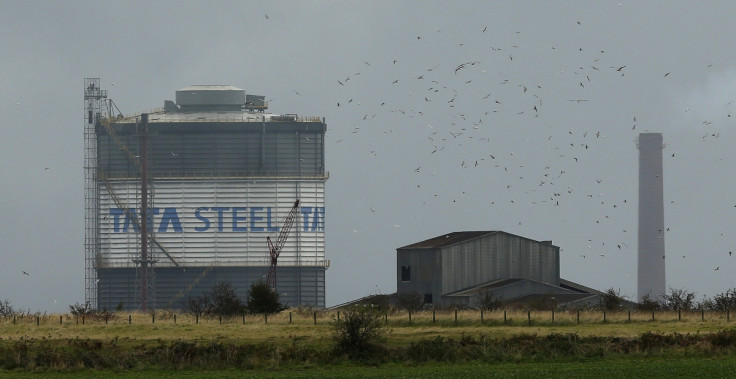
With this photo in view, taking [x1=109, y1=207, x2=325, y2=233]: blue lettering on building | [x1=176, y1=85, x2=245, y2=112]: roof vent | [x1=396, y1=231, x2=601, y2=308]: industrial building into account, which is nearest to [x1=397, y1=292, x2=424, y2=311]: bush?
[x1=396, y1=231, x2=601, y2=308]: industrial building

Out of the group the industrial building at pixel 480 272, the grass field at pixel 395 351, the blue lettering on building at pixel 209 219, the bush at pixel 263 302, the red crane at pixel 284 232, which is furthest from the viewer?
the blue lettering on building at pixel 209 219

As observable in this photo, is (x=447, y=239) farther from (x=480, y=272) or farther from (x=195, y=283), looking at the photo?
(x=195, y=283)

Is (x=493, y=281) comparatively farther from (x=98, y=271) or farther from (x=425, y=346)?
(x=425, y=346)

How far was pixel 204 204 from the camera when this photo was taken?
183 metres

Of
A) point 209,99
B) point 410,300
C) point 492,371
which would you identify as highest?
point 209,99

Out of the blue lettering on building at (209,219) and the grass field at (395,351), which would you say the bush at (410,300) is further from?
the blue lettering on building at (209,219)

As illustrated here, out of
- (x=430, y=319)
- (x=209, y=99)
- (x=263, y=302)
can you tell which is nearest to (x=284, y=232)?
(x=209, y=99)

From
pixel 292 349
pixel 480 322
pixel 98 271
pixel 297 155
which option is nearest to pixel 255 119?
pixel 297 155

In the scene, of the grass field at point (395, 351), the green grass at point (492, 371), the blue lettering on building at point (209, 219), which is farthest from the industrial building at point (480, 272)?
the green grass at point (492, 371)

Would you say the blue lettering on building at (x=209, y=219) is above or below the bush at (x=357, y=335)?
above

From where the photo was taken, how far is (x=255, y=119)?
186250 mm

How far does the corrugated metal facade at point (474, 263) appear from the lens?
134625 mm

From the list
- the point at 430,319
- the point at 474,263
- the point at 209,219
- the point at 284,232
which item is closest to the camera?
the point at 430,319

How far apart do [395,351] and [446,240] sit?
80049mm
